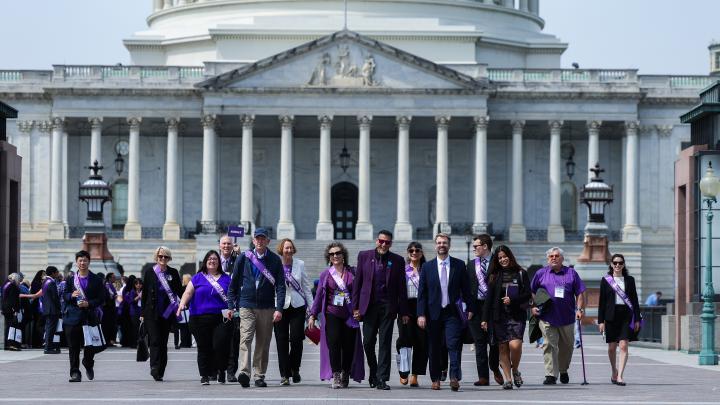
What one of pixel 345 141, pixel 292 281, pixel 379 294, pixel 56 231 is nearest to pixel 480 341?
pixel 379 294

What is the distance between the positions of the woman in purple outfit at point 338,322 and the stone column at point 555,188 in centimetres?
6530

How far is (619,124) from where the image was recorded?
9825cm

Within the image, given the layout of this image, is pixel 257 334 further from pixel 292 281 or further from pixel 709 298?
pixel 709 298

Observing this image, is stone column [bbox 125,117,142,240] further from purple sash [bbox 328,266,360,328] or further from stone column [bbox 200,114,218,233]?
purple sash [bbox 328,266,360,328]

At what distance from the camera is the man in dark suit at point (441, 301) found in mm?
31812

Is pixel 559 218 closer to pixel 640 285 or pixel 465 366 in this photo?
pixel 640 285

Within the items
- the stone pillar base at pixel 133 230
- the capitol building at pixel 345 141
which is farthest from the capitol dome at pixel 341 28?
the stone pillar base at pixel 133 230

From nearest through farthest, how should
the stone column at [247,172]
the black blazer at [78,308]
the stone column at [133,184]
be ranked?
the black blazer at [78,308] < the stone column at [247,172] < the stone column at [133,184]

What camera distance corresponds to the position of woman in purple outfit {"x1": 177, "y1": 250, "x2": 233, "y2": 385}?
32.4 m

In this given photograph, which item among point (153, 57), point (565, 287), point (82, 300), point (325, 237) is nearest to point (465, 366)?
point (565, 287)

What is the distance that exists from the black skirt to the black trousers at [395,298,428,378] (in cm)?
374

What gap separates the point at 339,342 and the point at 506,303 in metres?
3.00

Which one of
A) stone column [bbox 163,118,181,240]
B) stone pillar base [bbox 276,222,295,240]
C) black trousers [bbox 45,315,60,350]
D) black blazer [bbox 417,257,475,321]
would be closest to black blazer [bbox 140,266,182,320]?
black blazer [bbox 417,257,475,321]

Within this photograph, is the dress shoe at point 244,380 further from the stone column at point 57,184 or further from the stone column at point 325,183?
the stone column at point 57,184
